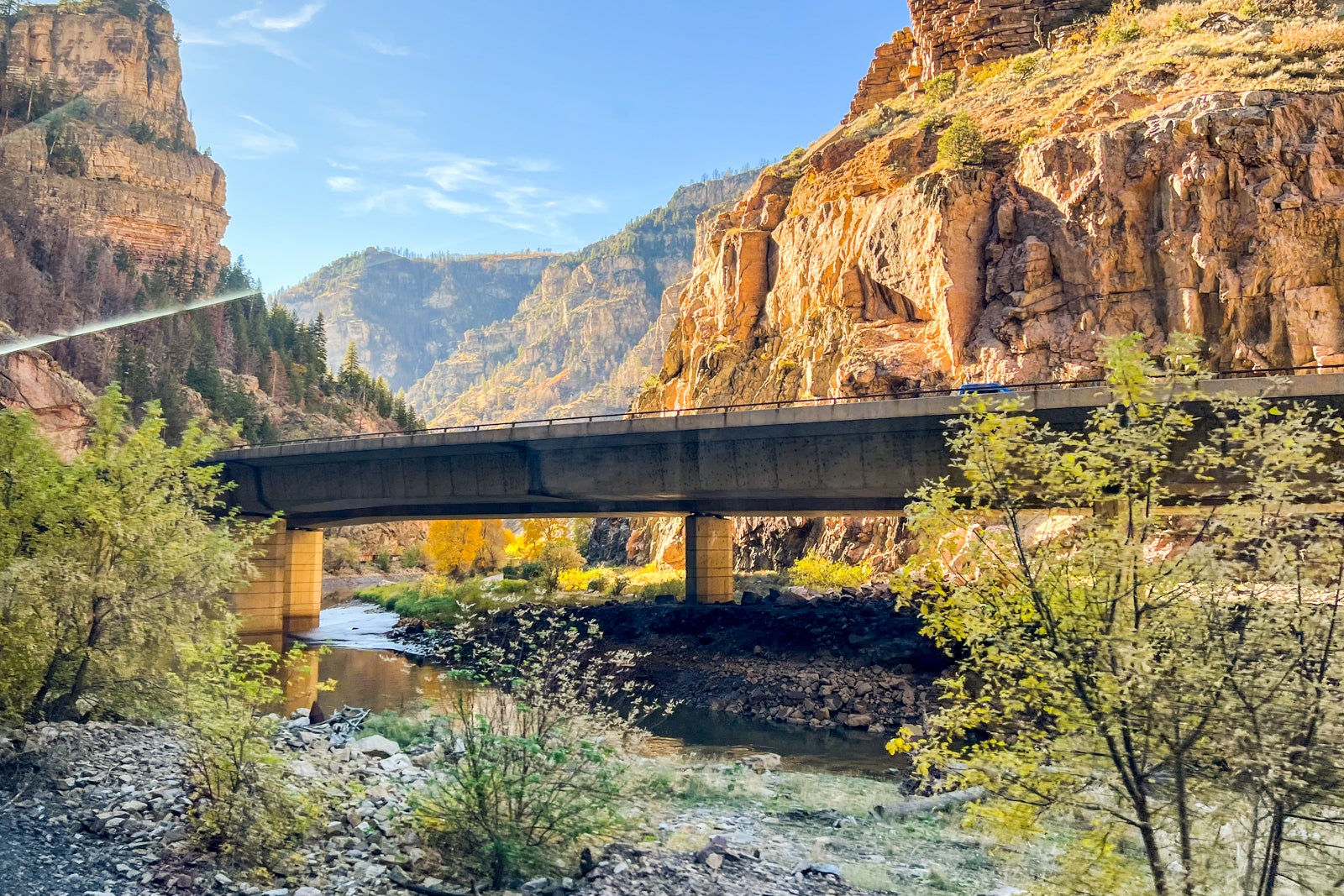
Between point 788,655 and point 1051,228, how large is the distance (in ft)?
104

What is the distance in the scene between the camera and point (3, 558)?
14695 millimetres

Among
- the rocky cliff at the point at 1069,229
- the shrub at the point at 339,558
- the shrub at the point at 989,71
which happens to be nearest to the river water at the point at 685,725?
the rocky cliff at the point at 1069,229

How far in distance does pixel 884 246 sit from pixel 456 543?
156 feet

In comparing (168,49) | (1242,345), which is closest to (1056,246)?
(1242,345)

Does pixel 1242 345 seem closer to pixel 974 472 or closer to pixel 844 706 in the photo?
pixel 844 706

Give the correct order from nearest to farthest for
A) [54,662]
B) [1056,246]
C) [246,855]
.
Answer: [246,855] → [54,662] → [1056,246]

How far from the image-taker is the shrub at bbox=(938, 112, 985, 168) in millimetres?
58562

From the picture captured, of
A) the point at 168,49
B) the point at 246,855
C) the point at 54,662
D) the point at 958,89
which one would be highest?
the point at 168,49

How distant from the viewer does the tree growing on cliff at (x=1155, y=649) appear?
648 centimetres

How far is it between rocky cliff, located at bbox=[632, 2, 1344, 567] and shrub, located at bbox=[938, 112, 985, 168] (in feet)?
0.52

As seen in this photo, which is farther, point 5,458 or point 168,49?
point 168,49

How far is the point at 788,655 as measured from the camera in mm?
33156

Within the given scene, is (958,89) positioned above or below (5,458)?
above

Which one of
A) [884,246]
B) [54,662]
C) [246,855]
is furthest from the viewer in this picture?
[884,246]
